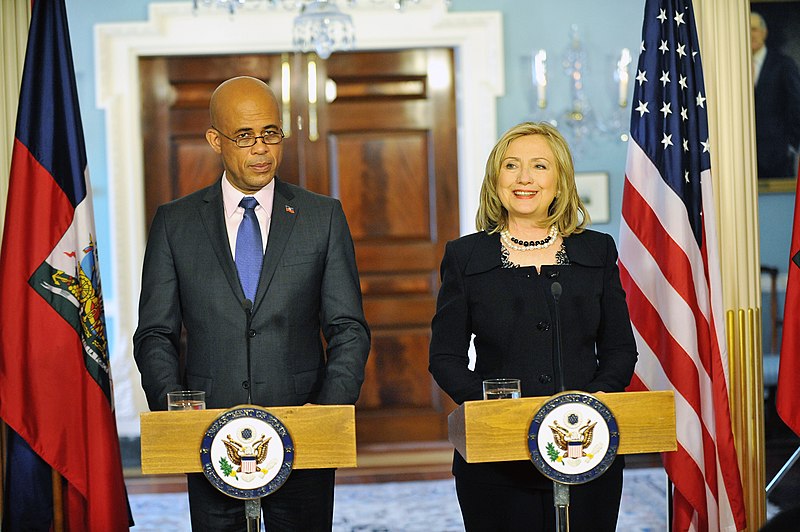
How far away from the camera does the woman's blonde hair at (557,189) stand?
2535mm

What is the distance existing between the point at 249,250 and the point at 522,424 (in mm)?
853

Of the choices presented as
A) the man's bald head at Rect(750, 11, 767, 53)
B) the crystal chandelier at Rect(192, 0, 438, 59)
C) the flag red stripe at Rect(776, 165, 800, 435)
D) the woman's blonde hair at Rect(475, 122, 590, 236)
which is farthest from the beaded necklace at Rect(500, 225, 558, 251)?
the man's bald head at Rect(750, 11, 767, 53)

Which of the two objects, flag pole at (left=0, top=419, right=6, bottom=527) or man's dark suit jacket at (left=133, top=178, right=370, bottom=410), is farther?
flag pole at (left=0, top=419, right=6, bottom=527)

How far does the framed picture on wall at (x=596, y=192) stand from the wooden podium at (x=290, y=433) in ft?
13.7

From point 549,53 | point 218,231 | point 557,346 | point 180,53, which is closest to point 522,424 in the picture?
point 557,346

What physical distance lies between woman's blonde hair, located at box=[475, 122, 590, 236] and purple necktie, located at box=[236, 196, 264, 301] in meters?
0.57

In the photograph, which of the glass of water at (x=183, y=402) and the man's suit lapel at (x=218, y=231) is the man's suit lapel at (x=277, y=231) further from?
the glass of water at (x=183, y=402)

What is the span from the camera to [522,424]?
2.09m

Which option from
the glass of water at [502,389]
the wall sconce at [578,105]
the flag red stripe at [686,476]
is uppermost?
the wall sconce at [578,105]

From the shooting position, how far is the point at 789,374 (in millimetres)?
3385

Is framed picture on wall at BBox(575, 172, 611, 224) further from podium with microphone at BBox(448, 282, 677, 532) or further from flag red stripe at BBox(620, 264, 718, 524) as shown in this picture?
podium with microphone at BBox(448, 282, 677, 532)

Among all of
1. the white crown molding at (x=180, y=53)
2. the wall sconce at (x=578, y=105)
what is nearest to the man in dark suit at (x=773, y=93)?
the wall sconce at (x=578, y=105)

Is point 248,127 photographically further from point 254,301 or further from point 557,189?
point 557,189

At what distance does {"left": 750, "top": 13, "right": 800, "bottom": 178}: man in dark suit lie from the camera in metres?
6.05
